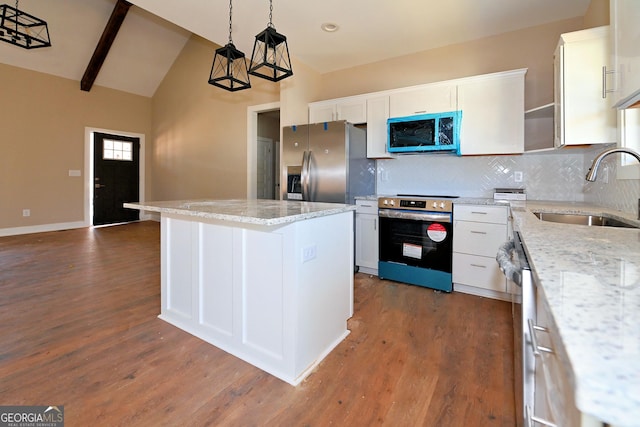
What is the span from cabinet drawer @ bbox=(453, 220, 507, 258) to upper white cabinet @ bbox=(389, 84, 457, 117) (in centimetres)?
126

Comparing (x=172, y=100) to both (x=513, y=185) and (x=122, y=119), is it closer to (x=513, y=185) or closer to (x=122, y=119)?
(x=122, y=119)

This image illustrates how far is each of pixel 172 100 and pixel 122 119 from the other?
4.13 feet

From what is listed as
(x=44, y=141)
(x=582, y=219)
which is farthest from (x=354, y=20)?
(x=44, y=141)

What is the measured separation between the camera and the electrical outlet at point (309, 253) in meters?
1.75

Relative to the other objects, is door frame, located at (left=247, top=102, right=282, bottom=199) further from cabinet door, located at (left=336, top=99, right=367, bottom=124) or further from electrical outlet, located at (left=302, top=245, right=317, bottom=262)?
electrical outlet, located at (left=302, top=245, right=317, bottom=262)

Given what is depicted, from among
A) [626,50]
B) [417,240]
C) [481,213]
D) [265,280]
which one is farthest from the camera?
[417,240]

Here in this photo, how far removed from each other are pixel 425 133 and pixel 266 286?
2374mm

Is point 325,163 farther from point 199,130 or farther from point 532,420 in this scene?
point 199,130

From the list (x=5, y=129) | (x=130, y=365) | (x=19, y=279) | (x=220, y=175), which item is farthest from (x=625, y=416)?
(x=5, y=129)

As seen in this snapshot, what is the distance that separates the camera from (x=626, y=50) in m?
1.42

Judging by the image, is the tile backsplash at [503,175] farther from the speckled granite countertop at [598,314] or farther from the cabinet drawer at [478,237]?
the speckled granite countertop at [598,314]

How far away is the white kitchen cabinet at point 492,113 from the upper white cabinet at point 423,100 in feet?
0.35

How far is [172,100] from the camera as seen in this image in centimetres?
705

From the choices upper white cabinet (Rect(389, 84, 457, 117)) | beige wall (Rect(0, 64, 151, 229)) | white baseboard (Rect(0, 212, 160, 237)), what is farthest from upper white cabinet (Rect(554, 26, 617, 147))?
white baseboard (Rect(0, 212, 160, 237))
